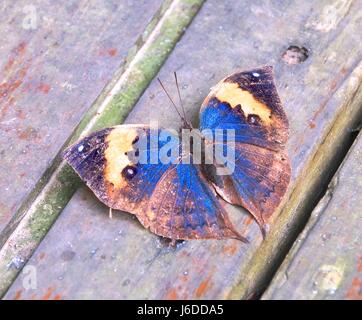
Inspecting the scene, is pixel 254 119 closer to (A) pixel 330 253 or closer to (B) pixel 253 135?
(B) pixel 253 135

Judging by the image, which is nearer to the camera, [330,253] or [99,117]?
[330,253]

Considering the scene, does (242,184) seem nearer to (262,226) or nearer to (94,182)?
(262,226)

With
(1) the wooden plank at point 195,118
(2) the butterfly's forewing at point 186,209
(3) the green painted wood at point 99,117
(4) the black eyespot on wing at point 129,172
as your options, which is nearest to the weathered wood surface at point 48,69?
Result: (3) the green painted wood at point 99,117

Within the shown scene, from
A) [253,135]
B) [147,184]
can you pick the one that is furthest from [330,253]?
[147,184]

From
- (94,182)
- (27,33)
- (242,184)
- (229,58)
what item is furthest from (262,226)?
(27,33)

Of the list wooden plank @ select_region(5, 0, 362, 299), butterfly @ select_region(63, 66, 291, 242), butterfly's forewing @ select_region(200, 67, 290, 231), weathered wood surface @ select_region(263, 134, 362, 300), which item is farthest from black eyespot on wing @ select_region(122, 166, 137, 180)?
weathered wood surface @ select_region(263, 134, 362, 300)

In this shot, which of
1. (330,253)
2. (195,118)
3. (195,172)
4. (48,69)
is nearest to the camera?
(330,253)
